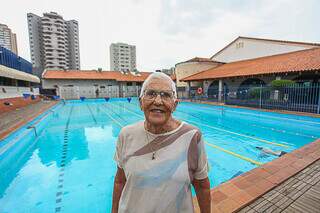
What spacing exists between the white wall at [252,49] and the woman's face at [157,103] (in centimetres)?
2189

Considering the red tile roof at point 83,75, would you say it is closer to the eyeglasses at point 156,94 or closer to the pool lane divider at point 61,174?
the pool lane divider at point 61,174

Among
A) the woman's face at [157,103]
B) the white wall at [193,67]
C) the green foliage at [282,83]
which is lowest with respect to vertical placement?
the woman's face at [157,103]

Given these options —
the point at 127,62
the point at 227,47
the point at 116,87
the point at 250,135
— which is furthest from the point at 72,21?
the point at 250,135

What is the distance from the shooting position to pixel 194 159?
1.12 m

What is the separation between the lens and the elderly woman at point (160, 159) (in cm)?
105

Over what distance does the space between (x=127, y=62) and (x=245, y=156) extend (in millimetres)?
97006

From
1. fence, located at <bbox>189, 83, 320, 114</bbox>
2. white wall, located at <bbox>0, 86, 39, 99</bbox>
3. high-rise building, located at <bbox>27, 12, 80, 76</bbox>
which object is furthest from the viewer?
high-rise building, located at <bbox>27, 12, 80, 76</bbox>

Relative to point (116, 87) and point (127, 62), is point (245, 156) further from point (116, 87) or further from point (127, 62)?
point (127, 62)

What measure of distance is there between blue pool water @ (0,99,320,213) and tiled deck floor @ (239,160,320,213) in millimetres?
1481

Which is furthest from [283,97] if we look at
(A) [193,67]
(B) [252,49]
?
(A) [193,67]

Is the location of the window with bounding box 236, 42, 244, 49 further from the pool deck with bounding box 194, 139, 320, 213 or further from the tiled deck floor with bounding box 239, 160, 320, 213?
the tiled deck floor with bounding box 239, 160, 320, 213

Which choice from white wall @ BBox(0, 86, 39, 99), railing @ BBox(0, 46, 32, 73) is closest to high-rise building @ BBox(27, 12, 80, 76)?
railing @ BBox(0, 46, 32, 73)

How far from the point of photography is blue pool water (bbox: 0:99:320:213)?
3.34 meters

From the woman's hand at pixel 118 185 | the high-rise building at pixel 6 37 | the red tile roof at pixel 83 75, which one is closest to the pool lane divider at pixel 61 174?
the woman's hand at pixel 118 185
